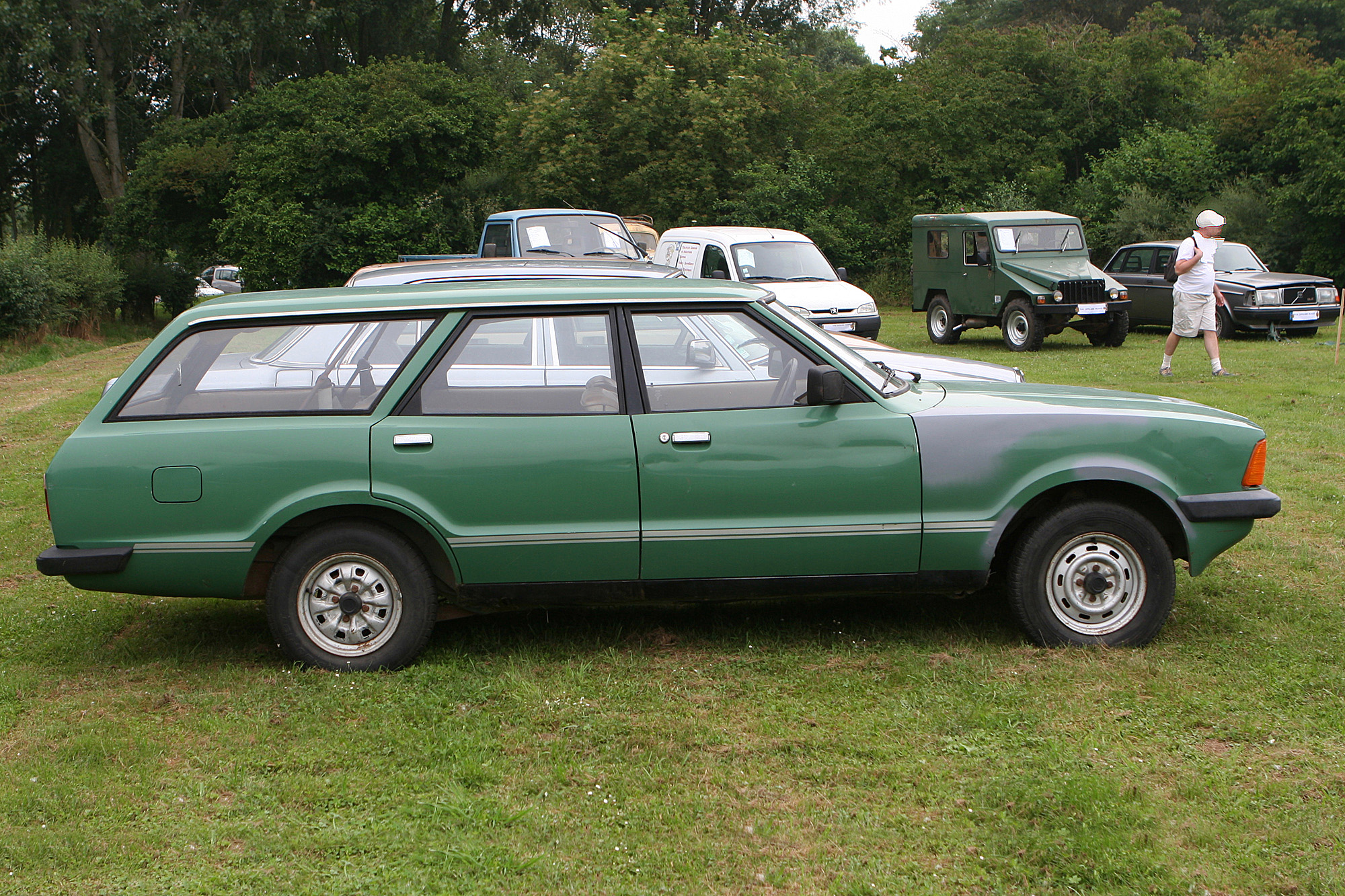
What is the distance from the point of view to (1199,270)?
1356cm

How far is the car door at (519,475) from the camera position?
4887 mm

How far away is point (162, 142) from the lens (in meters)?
34.0

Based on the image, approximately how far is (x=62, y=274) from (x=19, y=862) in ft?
79.7

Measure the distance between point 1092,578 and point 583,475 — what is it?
2209 millimetres

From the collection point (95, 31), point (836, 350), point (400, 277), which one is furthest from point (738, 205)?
point (836, 350)

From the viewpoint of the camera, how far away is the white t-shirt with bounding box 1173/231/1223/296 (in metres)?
13.4

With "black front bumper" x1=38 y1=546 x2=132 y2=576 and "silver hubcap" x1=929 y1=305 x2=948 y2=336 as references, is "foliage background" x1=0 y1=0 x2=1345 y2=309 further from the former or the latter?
"black front bumper" x1=38 y1=546 x2=132 y2=576

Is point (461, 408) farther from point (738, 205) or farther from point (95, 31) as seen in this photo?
point (95, 31)

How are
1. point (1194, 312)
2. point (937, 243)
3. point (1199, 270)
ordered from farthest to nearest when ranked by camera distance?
point (937, 243)
point (1194, 312)
point (1199, 270)

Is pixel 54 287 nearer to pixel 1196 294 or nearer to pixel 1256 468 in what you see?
pixel 1196 294

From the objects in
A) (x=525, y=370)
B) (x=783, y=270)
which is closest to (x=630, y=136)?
(x=783, y=270)

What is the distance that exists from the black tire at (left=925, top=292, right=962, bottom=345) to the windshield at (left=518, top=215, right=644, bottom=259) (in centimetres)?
620

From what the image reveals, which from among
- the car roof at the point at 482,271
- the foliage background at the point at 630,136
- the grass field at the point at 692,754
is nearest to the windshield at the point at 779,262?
the car roof at the point at 482,271

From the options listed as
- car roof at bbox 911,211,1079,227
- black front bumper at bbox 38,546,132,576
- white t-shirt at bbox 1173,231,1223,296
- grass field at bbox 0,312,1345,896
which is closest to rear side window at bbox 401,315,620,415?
grass field at bbox 0,312,1345,896
